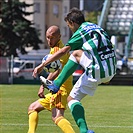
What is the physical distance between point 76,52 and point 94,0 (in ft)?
187

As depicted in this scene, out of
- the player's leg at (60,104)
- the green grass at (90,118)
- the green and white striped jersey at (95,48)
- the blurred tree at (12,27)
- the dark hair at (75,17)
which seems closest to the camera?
the green and white striped jersey at (95,48)

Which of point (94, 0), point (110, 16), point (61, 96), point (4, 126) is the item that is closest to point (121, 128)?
point (4, 126)

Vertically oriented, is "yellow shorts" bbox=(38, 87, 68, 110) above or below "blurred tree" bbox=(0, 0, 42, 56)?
above

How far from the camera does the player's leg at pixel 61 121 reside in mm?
8295

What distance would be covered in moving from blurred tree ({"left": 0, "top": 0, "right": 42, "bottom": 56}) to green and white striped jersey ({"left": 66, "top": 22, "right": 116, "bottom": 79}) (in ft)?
135

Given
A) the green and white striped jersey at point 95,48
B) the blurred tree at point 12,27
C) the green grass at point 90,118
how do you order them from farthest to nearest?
the blurred tree at point 12,27, the green grass at point 90,118, the green and white striped jersey at point 95,48

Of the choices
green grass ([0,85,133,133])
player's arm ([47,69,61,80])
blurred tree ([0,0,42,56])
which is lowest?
blurred tree ([0,0,42,56])

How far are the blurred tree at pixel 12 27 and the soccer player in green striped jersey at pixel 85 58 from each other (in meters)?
41.1

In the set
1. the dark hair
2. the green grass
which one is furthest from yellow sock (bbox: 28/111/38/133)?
the green grass

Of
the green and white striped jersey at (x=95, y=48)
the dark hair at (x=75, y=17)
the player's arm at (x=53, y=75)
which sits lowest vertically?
→ the player's arm at (x=53, y=75)

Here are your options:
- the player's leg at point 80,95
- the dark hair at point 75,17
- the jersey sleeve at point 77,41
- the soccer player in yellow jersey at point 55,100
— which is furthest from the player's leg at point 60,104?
the dark hair at point 75,17

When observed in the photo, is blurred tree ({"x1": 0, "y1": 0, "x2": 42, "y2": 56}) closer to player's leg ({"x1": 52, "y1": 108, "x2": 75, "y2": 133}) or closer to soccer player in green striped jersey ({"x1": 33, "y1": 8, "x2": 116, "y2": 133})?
player's leg ({"x1": 52, "y1": 108, "x2": 75, "y2": 133})

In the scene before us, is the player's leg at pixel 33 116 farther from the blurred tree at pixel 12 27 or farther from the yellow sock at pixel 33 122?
the blurred tree at pixel 12 27

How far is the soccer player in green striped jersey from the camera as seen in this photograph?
7664mm
